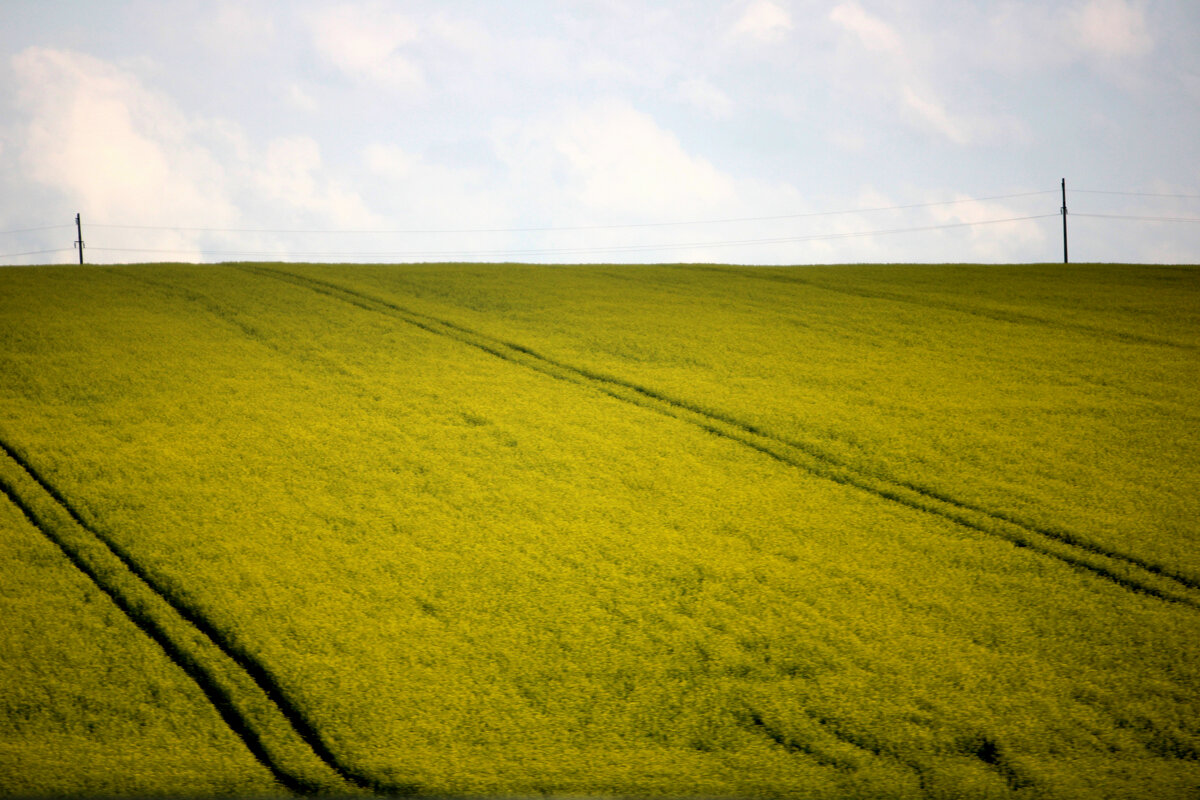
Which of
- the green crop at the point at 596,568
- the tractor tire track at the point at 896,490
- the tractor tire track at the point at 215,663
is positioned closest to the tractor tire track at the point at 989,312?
the green crop at the point at 596,568

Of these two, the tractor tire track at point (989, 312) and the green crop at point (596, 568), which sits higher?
the tractor tire track at point (989, 312)

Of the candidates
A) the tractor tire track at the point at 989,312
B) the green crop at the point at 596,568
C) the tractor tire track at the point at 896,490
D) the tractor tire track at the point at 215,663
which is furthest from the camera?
the tractor tire track at the point at 989,312

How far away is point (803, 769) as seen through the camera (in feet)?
10.4

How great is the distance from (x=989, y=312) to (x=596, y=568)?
9.23m

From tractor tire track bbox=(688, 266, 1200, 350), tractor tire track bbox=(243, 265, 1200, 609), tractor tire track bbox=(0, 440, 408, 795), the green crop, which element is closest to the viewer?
tractor tire track bbox=(0, 440, 408, 795)

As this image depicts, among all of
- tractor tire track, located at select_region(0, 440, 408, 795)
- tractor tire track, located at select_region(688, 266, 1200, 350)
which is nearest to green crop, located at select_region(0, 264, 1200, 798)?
tractor tire track, located at select_region(0, 440, 408, 795)

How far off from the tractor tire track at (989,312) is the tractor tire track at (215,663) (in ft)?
34.3

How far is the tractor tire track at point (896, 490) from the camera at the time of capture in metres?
4.60

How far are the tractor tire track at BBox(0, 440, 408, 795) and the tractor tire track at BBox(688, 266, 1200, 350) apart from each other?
34.3 feet

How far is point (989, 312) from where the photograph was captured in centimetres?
1169

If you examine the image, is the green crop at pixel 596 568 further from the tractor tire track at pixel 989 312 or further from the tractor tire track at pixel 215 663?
the tractor tire track at pixel 989 312

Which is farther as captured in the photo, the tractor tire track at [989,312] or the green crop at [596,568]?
the tractor tire track at [989,312]

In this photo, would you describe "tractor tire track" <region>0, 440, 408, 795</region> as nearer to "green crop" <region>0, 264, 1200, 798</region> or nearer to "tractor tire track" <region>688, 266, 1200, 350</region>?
"green crop" <region>0, 264, 1200, 798</region>

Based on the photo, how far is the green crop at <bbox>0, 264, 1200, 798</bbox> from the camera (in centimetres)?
327
